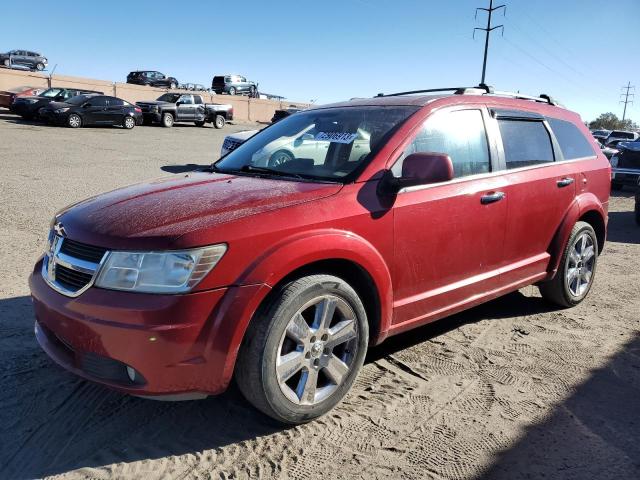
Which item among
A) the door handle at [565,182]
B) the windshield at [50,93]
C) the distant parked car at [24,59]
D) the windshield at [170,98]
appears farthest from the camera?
the distant parked car at [24,59]

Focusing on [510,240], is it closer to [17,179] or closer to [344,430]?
[344,430]

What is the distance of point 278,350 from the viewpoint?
2770mm

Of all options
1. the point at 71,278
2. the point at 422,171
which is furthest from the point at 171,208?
the point at 422,171

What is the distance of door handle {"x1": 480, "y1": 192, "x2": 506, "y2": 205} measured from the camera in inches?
149

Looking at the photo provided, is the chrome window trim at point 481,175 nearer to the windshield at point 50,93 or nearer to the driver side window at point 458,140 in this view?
the driver side window at point 458,140

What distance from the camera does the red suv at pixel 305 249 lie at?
101 inches

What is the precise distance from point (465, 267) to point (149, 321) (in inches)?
85.2

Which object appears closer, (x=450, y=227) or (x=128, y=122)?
(x=450, y=227)

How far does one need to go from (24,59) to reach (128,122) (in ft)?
62.7

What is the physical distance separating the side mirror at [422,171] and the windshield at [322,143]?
0.85 feet

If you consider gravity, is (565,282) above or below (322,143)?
below

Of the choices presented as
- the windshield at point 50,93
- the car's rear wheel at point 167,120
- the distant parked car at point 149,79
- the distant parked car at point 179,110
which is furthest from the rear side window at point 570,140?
the distant parked car at point 149,79

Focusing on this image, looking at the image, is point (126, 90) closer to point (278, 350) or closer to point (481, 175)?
point (481, 175)

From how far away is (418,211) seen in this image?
3.40 m
